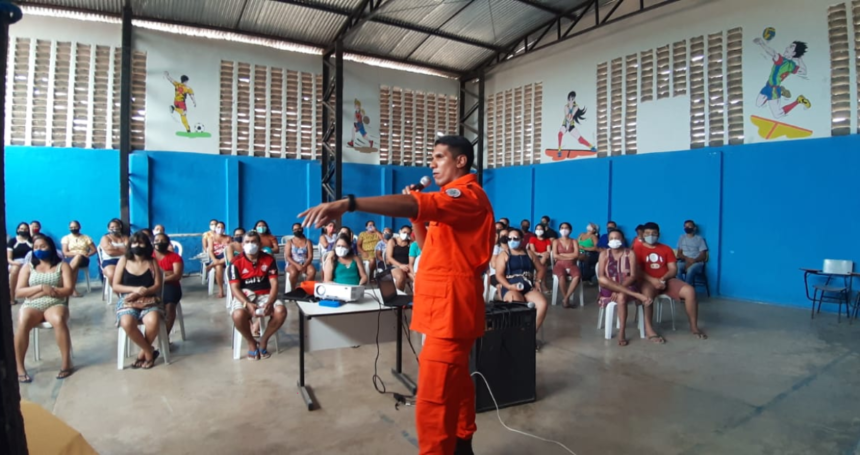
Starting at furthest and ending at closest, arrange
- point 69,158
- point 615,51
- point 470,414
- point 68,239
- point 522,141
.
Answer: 1. point 522,141
2. point 615,51
3. point 69,158
4. point 68,239
5. point 470,414

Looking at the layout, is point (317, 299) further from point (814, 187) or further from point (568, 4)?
point (568, 4)

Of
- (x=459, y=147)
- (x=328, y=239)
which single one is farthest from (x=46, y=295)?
(x=328, y=239)

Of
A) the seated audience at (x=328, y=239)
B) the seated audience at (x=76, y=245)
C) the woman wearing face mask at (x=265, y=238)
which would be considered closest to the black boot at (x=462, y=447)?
the woman wearing face mask at (x=265, y=238)

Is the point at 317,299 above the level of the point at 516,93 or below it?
below

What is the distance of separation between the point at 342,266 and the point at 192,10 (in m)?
6.97

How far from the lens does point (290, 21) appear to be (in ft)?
31.0

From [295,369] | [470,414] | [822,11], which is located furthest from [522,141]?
[470,414]

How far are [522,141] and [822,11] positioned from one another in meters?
5.97

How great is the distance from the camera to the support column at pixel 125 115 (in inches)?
335

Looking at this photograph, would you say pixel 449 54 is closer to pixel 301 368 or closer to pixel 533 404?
pixel 301 368

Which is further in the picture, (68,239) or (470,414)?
(68,239)

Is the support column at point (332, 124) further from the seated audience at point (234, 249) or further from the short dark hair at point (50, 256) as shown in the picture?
the short dark hair at point (50, 256)

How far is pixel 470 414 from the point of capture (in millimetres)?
2277

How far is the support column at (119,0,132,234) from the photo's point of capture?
335 inches
